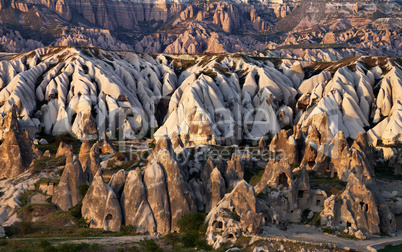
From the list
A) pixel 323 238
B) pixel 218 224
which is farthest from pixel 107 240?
pixel 323 238

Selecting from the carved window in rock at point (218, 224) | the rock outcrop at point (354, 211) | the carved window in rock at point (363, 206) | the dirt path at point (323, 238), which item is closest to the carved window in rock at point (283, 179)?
the rock outcrop at point (354, 211)

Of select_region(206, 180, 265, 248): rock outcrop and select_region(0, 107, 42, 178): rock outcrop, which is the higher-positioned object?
select_region(206, 180, 265, 248): rock outcrop

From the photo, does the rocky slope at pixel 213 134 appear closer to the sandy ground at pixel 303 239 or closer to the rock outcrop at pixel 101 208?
the rock outcrop at pixel 101 208

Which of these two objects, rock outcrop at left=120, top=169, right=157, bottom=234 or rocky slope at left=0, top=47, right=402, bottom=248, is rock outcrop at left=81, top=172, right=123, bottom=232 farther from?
rock outcrop at left=120, top=169, right=157, bottom=234

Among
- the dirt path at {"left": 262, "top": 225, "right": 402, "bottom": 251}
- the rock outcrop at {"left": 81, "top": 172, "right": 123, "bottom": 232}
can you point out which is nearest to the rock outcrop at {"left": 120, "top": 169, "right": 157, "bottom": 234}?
the rock outcrop at {"left": 81, "top": 172, "right": 123, "bottom": 232}

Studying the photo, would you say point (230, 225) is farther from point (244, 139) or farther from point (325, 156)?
point (244, 139)

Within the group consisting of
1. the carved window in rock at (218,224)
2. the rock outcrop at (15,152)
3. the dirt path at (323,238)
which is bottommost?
the rock outcrop at (15,152)

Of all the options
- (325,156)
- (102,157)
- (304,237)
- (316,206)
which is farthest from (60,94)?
(304,237)

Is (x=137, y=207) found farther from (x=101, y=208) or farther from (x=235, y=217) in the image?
(x=235, y=217)
